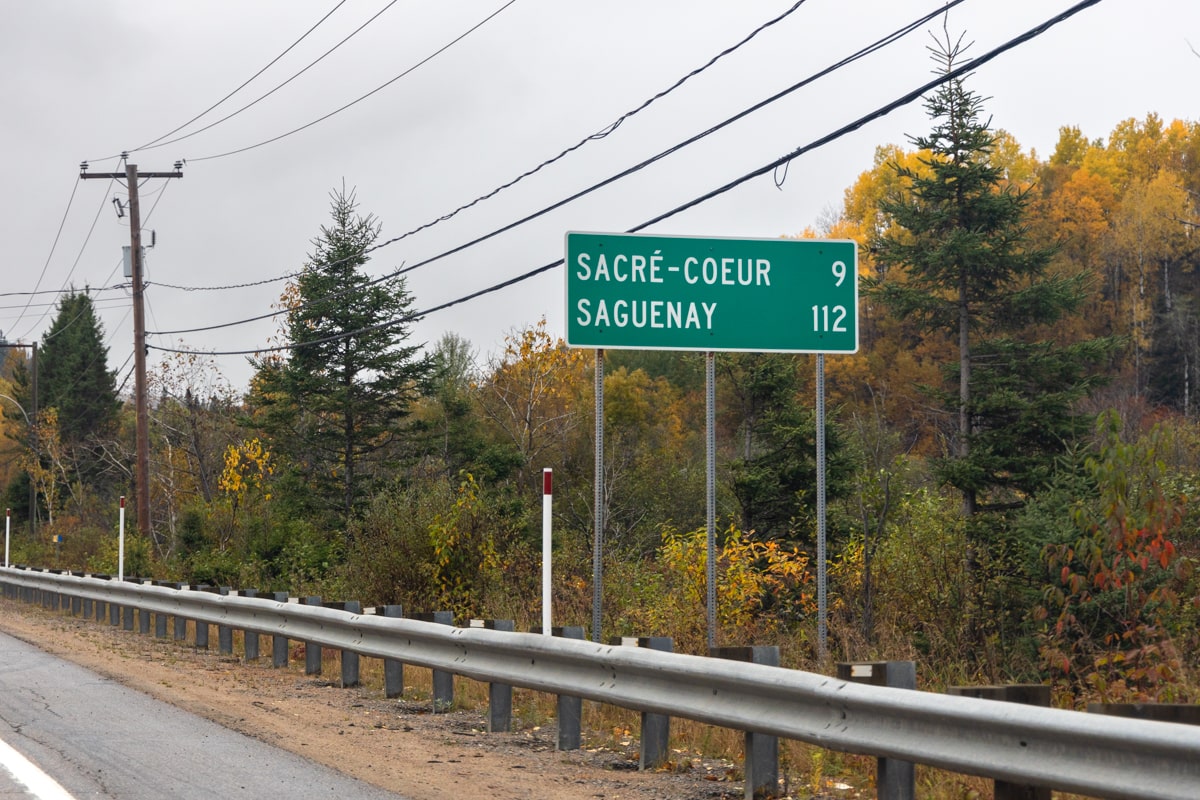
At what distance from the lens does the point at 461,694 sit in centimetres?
1142

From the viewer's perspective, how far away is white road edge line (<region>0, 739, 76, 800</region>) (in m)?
6.71

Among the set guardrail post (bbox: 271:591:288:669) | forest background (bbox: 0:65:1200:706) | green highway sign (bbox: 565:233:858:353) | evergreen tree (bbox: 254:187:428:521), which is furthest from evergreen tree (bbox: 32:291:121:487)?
green highway sign (bbox: 565:233:858:353)

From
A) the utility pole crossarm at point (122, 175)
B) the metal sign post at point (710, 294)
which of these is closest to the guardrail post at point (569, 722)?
the metal sign post at point (710, 294)

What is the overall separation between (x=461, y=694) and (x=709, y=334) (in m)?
3.87

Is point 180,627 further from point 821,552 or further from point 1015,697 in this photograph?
point 1015,697

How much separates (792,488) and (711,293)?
66.4ft

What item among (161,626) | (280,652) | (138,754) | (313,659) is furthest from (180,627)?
(138,754)

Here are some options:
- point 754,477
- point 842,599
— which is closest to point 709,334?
point 842,599

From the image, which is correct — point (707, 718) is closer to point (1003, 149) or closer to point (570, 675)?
point (570, 675)

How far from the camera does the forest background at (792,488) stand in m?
11.9

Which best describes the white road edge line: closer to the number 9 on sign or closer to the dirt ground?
the dirt ground

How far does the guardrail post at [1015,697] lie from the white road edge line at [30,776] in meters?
4.45

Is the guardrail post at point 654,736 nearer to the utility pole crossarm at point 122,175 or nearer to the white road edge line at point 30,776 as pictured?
the white road edge line at point 30,776

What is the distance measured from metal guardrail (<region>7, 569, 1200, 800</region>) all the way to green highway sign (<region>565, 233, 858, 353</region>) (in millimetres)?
2596
